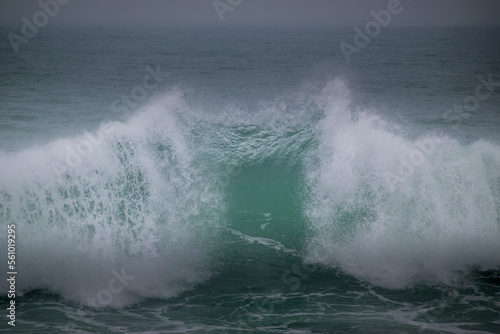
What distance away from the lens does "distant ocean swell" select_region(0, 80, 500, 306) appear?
10852mm

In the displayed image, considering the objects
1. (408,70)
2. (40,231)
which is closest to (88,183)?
(40,231)

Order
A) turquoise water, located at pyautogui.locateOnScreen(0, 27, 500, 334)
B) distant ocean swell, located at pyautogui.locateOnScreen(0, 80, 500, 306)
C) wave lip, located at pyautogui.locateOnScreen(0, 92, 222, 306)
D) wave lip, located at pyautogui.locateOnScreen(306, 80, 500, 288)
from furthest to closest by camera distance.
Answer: wave lip, located at pyautogui.locateOnScreen(306, 80, 500, 288), distant ocean swell, located at pyautogui.locateOnScreen(0, 80, 500, 306), wave lip, located at pyautogui.locateOnScreen(0, 92, 222, 306), turquoise water, located at pyautogui.locateOnScreen(0, 27, 500, 334)

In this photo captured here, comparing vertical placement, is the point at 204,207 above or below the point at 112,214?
above

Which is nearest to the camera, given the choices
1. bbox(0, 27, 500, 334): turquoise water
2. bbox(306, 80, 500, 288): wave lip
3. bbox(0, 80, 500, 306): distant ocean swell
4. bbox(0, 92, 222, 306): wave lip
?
bbox(0, 27, 500, 334): turquoise water

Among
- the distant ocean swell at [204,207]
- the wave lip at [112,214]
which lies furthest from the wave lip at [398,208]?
the wave lip at [112,214]

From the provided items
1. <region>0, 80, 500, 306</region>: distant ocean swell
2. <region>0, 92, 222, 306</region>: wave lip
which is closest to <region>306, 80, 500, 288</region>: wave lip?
<region>0, 80, 500, 306</region>: distant ocean swell

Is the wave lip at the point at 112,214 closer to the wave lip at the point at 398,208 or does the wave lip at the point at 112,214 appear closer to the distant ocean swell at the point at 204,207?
the distant ocean swell at the point at 204,207

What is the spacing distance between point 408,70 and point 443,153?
29916 millimetres

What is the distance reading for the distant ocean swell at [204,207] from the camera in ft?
35.6

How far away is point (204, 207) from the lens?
1303cm

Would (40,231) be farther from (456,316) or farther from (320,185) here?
(456,316)

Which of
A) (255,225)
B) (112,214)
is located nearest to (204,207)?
(255,225)

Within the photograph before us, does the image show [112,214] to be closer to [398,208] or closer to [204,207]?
[204,207]

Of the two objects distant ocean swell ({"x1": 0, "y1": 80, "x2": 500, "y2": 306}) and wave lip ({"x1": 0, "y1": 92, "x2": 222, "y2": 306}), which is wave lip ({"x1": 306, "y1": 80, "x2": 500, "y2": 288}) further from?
wave lip ({"x1": 0, "y1": 92, "x2": 222, "y2": 306})
